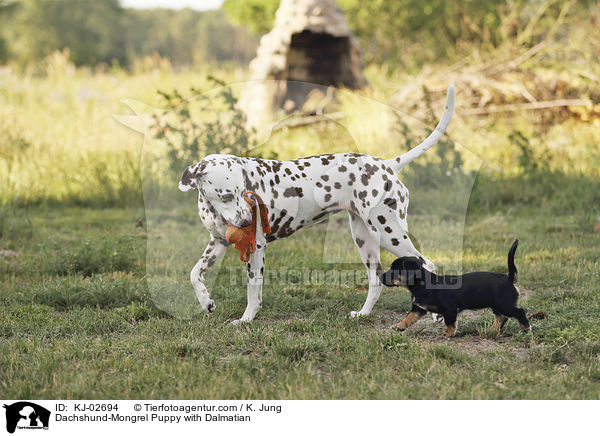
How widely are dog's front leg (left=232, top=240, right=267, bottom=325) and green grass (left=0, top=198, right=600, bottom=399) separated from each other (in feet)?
0.61

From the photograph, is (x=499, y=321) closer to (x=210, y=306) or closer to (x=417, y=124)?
(x=210, y=306)

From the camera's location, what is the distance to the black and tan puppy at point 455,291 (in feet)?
15.7

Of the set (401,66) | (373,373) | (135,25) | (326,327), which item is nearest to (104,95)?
(401,66)

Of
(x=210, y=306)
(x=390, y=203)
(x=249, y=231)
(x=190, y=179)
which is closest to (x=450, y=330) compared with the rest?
(x=390, y=203)

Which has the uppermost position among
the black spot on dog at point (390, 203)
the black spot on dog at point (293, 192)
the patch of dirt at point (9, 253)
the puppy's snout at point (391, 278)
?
the black spot on dog at point (293, 192)

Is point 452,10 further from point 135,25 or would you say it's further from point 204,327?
point 135,25

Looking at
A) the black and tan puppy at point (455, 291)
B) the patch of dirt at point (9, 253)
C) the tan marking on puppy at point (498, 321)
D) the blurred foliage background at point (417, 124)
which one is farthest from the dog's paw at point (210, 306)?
the patch of dirt at point (9, 253)

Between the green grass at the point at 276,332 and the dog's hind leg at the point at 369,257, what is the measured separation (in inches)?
5.2

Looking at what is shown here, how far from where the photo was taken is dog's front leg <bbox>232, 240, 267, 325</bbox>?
5.30 meters

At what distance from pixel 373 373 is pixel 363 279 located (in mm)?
2569

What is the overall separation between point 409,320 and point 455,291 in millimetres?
447

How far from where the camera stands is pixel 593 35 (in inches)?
508

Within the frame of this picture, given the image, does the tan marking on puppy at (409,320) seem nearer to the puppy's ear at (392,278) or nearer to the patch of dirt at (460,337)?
the patch of dirt at (460,337)

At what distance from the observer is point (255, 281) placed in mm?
5359
